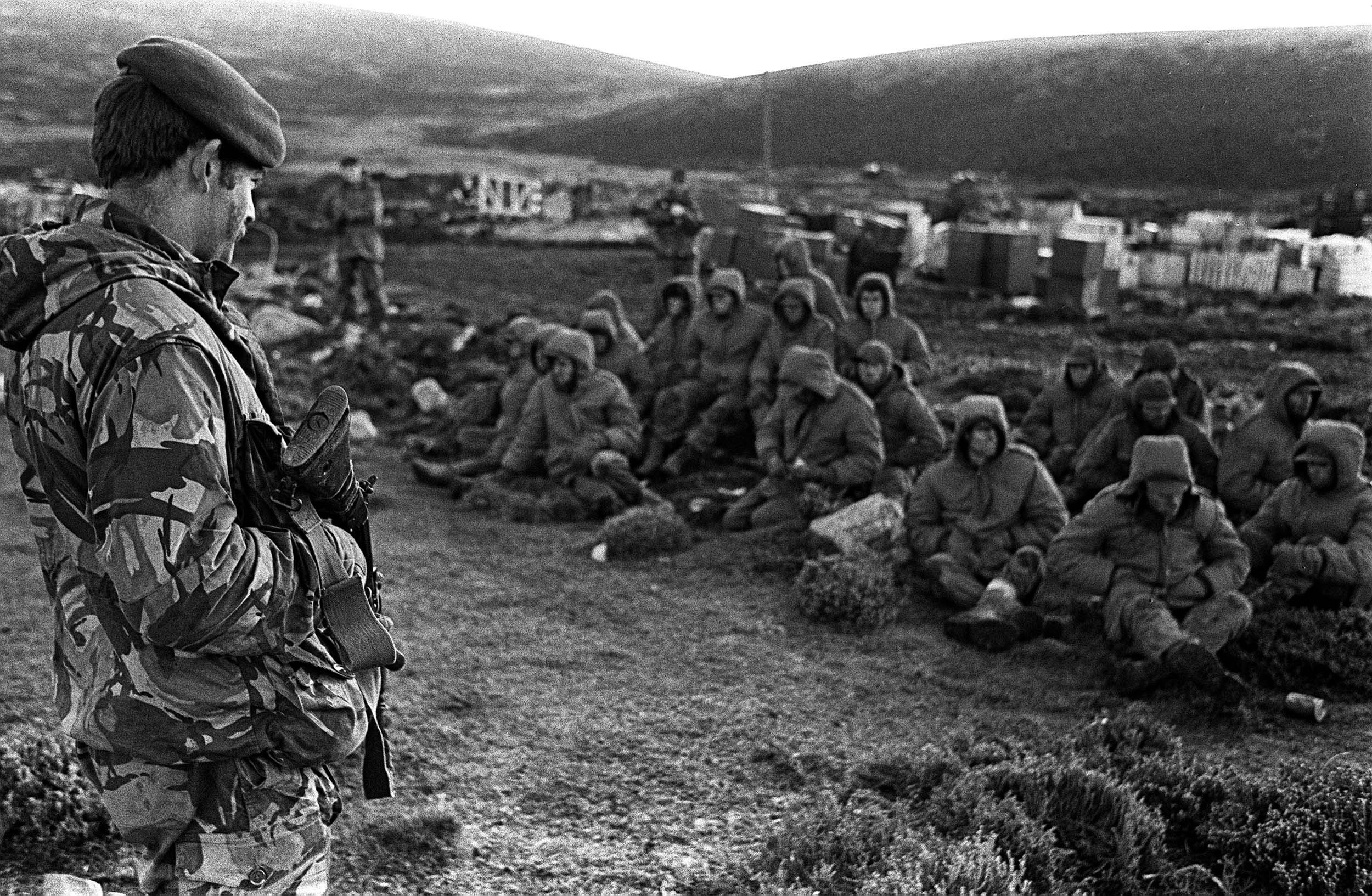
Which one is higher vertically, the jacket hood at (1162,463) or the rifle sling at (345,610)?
the rifle sling at (345,610)

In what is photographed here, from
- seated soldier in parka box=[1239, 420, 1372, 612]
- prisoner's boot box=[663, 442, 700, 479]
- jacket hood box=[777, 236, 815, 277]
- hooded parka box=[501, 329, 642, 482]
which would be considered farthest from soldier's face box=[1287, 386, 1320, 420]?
jacket hood box=[777, 236, 815, 277]

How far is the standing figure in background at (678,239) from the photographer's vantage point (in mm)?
17531

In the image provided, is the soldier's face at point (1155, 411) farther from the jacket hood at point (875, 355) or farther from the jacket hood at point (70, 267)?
the jacket hood at point (70, 267)

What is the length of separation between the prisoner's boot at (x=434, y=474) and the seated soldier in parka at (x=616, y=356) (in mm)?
2047

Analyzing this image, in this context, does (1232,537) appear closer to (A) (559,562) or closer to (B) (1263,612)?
(B) (1263,612)

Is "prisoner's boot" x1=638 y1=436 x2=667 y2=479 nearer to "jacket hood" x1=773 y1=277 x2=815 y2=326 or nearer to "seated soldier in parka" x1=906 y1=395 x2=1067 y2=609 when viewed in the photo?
"jacket hood" x1=773 y1=277 x2=815 y2=326

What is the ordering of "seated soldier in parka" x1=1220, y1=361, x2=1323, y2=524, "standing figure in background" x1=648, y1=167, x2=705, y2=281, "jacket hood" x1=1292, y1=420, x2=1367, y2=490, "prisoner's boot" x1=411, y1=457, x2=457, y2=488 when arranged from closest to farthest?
"jacket hood" x1=1292, y1=420, x2=1367, y2=490, "seated soldier in parka" x1=1220, y1=361, x2=1323, y2=524, "prisoner's boot" x1=411, y1=457, x2=457, y2=488, "standing figure in background" x1=648, y1=167, x2=705, y2=281

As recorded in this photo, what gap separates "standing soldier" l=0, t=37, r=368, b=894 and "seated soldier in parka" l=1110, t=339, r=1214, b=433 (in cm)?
828

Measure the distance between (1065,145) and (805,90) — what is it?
580 inches

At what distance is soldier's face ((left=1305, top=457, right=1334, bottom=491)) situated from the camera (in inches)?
287

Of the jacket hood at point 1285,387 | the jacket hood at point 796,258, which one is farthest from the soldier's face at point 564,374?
the jacket hood at point 1285,387

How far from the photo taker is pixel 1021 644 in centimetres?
713

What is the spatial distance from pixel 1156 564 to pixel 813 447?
Result: 3088mm

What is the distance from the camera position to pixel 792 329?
11664 millimetres
